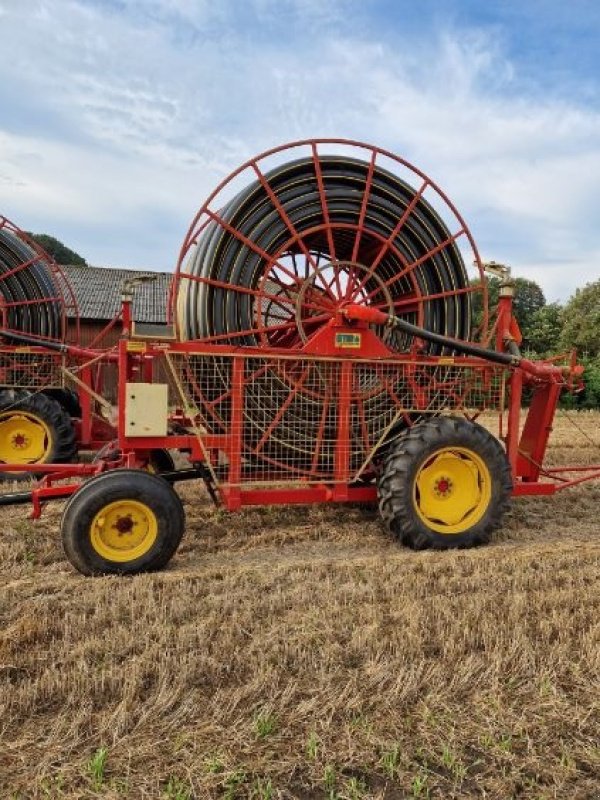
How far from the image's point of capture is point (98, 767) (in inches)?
82.6

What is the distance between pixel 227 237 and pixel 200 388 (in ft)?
3.99

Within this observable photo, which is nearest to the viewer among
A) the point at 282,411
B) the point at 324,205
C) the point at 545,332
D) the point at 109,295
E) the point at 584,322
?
the point at 282,411

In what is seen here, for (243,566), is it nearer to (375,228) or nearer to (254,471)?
(254,471)

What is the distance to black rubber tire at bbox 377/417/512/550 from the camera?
4.73 meters

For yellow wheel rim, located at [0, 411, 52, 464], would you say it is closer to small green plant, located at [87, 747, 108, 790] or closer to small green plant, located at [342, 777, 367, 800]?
small green plant, located at [87, 747, 108, 790]

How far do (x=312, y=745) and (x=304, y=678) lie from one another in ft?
1.56

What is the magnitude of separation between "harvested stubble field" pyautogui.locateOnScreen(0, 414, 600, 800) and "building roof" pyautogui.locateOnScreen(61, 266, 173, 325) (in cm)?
1705

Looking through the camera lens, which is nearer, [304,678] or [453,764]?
[453,764]

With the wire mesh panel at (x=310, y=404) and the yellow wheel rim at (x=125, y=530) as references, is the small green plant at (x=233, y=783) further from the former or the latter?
the wire mesh panel at (x=310, y=404)

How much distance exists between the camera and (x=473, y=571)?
4211 millimetres

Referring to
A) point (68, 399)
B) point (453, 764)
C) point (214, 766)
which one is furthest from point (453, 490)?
point (68, 399)

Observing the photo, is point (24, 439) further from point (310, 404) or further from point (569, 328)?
point (569, 328)

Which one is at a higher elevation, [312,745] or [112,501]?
[112,501]

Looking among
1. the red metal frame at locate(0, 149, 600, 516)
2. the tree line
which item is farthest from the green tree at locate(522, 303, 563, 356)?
the red metal frame at locate(0, 149, 600, 516)
